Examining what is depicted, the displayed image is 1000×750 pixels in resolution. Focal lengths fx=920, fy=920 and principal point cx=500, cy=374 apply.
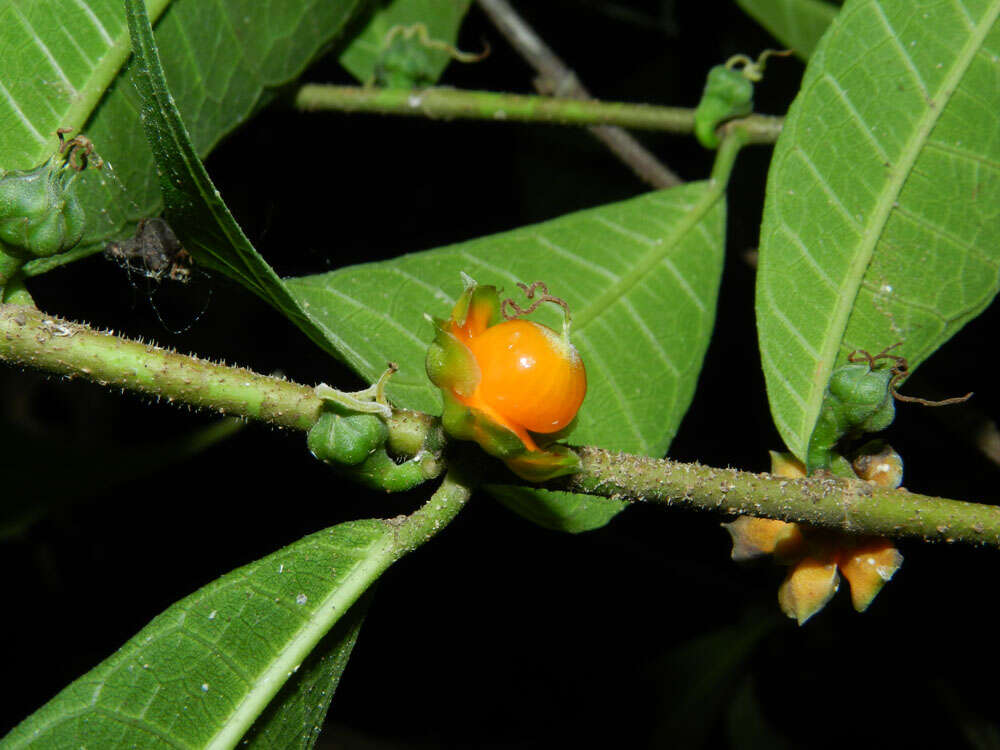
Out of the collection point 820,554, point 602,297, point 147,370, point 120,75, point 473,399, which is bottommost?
point 820,554

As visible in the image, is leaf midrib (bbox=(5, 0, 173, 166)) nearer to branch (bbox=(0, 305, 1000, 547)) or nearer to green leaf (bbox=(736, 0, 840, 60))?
branch (bbox=(0, 305, 1000, 547))

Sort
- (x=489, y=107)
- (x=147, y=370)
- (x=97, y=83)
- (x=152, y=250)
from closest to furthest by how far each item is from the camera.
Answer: (x=147, y=370), (x=97, y=83), (x=152, y=250), (x=489, y=107)

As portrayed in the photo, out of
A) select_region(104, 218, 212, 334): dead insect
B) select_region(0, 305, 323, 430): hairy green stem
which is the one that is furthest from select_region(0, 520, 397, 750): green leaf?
select_region(104, 218, 212, 334): dead insect

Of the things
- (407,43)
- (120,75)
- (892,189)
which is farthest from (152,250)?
(892,189)

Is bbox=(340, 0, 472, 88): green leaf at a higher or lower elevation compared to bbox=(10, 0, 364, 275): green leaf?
lower

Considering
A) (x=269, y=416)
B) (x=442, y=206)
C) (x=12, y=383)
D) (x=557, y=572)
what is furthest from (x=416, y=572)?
(x=269, y=416)

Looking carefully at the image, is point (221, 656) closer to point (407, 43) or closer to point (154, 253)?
point (154, 253)
